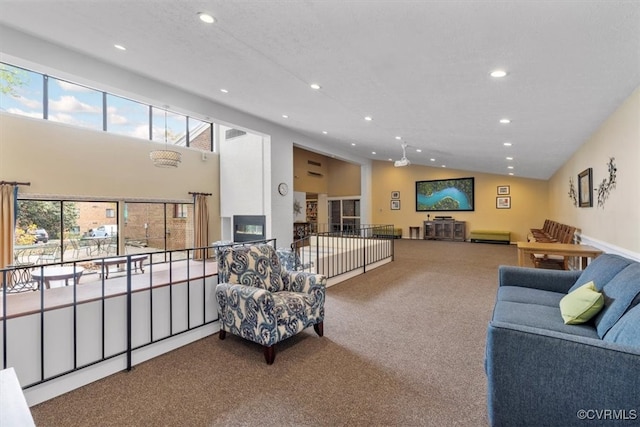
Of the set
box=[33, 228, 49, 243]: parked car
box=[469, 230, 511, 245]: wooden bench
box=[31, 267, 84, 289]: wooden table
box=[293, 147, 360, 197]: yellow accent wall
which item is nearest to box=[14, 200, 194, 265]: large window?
box=[33, 228, 49, 243]: parked car

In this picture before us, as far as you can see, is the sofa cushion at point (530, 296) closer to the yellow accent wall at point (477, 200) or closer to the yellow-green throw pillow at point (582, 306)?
the yellow-green throw pillow at point (582, 306)

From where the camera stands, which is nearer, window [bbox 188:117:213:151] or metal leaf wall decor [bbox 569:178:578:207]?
metal leaf wall decor [bbox 569:178:578:207]

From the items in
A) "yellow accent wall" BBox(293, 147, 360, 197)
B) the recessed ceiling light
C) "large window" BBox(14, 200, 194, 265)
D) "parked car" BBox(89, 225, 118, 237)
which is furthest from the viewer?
"yellow accent wall" BBox(293, 147, 360, 197)

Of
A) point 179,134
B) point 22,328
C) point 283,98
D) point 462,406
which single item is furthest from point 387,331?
point 179,134

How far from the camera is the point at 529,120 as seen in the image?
4004 millimetres

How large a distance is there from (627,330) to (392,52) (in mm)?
2501

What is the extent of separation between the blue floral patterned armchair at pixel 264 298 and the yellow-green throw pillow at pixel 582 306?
206cm

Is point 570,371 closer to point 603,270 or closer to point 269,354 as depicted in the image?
point 603,270

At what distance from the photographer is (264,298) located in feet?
8.64

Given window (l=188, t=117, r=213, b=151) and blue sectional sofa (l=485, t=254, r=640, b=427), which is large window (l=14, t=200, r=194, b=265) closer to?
window (l=188, t=117, r=213, b=151)

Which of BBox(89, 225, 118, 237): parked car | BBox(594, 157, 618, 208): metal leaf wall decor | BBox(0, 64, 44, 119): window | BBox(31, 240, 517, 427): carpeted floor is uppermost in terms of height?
BBox(0, 64, 44, 119): window

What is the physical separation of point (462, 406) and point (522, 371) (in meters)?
0.72

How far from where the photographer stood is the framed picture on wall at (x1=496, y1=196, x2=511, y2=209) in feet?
37.7

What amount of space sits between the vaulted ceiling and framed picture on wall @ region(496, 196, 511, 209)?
24.2 feet
